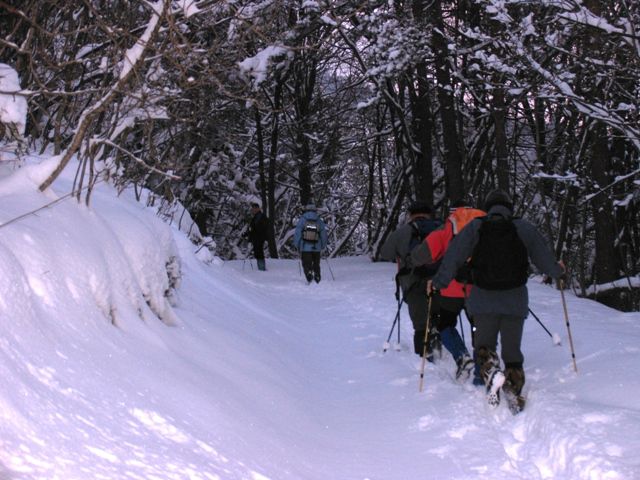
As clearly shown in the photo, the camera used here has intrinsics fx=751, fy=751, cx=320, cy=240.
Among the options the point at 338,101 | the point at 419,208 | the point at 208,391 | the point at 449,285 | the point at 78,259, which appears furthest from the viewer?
the point at 338,101

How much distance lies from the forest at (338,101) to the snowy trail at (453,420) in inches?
95.5

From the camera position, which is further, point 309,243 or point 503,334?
point 309,243

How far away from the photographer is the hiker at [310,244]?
1647 cm

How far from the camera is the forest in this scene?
599cm

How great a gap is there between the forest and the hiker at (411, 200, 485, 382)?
82.4 inches

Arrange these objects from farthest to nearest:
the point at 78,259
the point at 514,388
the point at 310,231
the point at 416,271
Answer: the point at 310,231 → the point at 416,271 → the point at 514,388 → the point at 78,259

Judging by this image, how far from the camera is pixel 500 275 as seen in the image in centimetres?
611

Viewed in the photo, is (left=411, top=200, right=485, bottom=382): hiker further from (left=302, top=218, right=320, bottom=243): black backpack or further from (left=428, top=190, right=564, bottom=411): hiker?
(left=302, top=218, right=320, bottom=243): black backpack

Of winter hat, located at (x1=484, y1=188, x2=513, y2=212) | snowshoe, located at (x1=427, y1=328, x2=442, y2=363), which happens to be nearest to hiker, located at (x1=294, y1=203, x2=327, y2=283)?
snowshoe, located at (x1=427, y1=328, x2=442, y2=363)

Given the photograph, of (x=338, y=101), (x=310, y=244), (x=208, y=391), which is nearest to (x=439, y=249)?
(x=208, y=391)

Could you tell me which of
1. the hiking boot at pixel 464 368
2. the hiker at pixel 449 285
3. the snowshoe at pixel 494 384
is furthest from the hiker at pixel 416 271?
the snowshoe at pixel 494 384

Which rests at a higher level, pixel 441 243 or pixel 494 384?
pixel 441 243

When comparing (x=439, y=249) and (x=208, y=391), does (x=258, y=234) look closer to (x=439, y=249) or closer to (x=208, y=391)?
(x=439, y=249)

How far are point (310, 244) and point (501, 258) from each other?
34.3 feet
